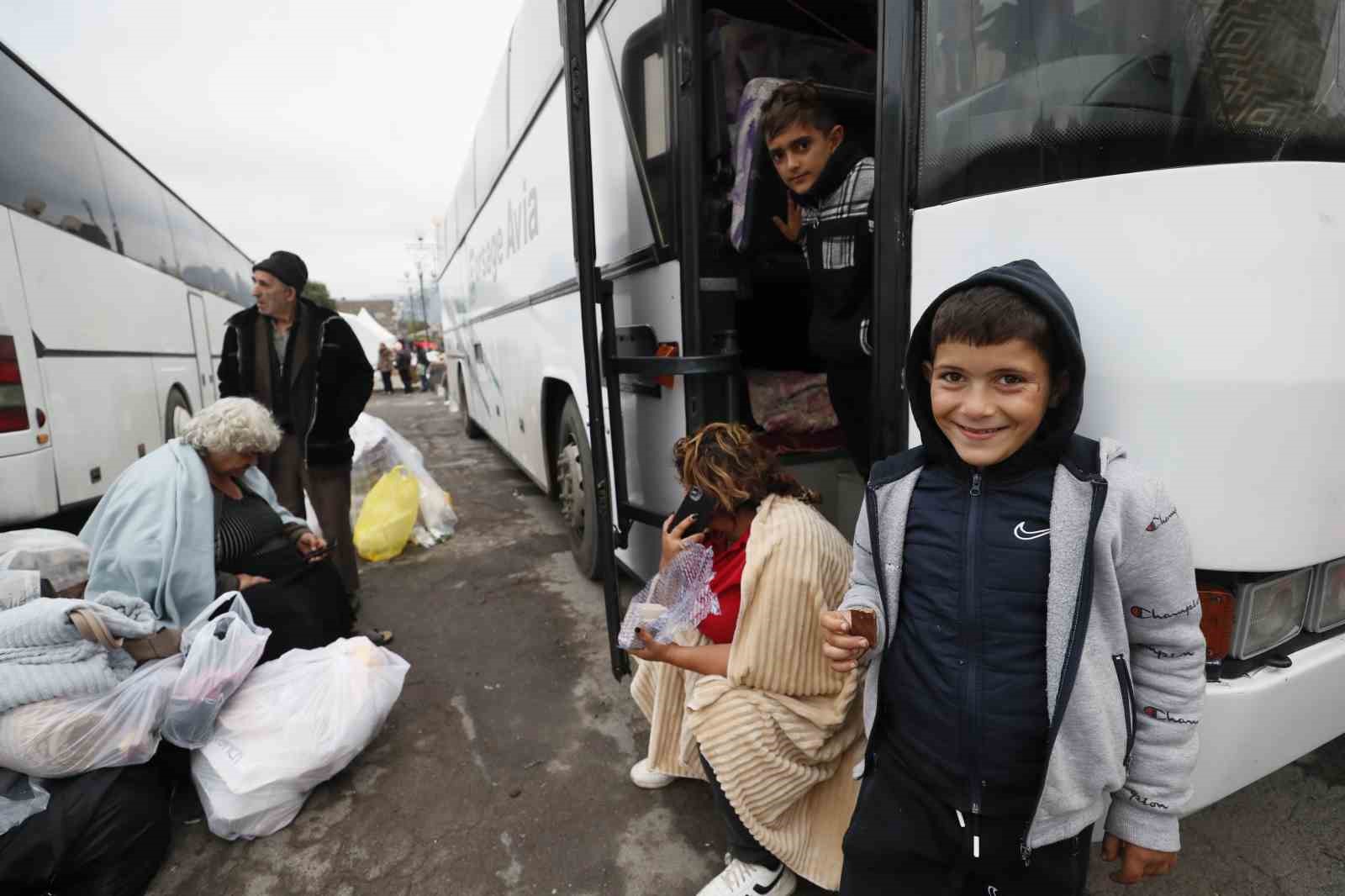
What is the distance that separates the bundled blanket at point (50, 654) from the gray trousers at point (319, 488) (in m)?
1.60

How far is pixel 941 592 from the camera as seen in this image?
1214mm

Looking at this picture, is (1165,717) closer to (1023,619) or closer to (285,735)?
(1023,619)

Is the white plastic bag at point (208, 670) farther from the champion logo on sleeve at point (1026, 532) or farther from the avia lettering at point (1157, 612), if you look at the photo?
the avia lettering at point (1157, 612)

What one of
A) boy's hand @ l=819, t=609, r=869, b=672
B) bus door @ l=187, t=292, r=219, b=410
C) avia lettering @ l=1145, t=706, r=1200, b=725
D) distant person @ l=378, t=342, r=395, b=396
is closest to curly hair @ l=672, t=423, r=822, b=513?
boy's hand @ l=819, t=609, r=869, b=672

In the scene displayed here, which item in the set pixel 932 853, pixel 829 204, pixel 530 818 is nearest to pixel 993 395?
pixel 932 853

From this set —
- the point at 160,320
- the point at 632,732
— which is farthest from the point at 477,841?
the point at 160,320

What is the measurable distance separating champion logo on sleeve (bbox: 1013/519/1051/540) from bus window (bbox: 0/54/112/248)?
514 cm

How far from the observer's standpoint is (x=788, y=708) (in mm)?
1684

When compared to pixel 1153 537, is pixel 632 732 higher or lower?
lower

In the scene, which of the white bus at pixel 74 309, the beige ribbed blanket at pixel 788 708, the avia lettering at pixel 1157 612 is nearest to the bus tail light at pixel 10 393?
the white bus at pixel 74 309

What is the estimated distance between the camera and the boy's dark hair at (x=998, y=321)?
3.54ft

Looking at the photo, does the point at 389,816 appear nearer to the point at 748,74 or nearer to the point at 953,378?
the point at 953,378

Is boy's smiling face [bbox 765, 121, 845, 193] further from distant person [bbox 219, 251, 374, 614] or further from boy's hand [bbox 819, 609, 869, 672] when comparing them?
distant person [bbox 219, 251, 374, 614]

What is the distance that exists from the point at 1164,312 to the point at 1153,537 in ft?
1.25
